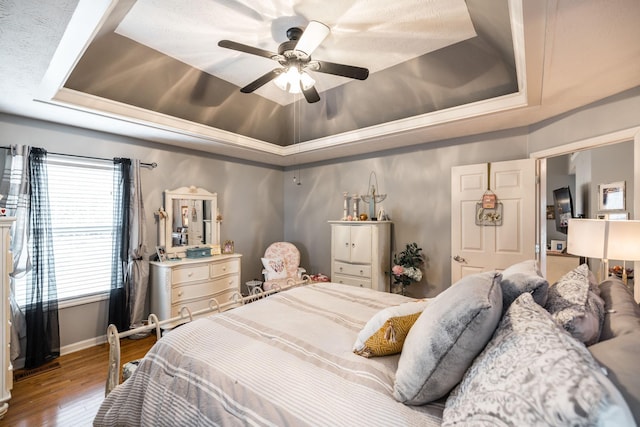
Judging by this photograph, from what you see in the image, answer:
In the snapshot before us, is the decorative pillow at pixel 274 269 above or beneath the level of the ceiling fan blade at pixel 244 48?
beneath

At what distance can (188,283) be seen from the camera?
11.3 ft

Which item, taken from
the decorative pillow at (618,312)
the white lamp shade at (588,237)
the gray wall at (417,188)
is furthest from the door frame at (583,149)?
the decorative pillow at (618,312)

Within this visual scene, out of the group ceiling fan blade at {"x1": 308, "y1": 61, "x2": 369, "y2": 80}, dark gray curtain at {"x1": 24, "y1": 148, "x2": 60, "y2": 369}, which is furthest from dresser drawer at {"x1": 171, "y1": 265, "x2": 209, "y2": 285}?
ceiling fan blade at {"x1": 308, "y1": 61, "x2": 369, "y2": 80}

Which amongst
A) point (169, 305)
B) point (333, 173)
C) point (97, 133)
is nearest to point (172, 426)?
point (169, 305)

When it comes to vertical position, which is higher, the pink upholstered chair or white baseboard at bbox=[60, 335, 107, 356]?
the pink upholstered chair

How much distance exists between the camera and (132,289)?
3316 mm

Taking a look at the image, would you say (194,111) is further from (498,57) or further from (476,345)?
(476,345)

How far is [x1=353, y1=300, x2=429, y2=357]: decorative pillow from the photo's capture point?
4.19 ft

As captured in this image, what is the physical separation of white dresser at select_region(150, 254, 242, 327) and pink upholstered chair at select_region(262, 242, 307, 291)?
0.57 m

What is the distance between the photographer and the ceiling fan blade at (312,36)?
1.77m

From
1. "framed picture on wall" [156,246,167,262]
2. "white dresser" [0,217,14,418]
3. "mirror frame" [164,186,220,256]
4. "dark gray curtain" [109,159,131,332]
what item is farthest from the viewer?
"mirror frame" [164,186,220,256]

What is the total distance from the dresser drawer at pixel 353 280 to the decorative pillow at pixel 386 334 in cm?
239

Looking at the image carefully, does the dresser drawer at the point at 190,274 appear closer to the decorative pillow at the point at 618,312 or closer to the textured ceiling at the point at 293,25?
the textured ceiling at the point at 293,25

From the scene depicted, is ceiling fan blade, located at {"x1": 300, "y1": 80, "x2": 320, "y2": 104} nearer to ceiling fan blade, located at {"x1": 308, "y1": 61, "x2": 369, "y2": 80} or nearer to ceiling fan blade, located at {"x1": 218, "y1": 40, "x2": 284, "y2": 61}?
ceiling fan blade, located at {"x1": 308, "y1": 61, "x2": 369, "y2": 80}
